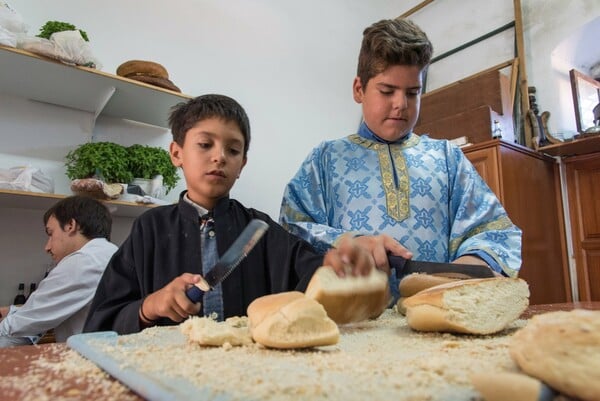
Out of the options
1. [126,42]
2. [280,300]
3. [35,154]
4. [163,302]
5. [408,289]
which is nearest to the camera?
[280,300]

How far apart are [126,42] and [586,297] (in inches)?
124

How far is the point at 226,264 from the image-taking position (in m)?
0.74

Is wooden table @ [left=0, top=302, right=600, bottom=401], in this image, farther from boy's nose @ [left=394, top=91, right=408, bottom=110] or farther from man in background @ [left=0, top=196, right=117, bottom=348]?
man in background @ [left=0, top=196, right=117, bottom=348]

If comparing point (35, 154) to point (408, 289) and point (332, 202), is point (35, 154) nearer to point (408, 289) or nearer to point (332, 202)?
point (332, 202)

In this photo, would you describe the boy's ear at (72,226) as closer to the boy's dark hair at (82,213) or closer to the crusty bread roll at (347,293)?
the boy's dark hair at (82,213)

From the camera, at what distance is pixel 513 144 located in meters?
2.54

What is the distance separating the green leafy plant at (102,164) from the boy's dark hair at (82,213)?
4.5 inches

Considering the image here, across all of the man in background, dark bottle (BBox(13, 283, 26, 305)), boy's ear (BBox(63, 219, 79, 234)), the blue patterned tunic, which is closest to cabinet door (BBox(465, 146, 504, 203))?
the blue patterned tunic

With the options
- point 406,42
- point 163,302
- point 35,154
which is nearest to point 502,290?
point 163,302

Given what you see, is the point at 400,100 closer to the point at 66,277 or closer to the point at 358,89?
the point at 358,89

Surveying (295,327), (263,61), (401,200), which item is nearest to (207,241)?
(401,200)

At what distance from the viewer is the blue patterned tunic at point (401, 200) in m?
1.08

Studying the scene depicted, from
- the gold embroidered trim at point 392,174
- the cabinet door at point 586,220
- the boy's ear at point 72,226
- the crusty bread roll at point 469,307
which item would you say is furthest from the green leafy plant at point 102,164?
the cabinet door at point 586,220

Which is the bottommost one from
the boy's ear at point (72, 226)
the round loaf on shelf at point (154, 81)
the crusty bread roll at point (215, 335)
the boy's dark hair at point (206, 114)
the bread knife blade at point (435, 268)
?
the crusty bread roll at point (215, 335)
